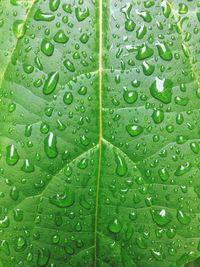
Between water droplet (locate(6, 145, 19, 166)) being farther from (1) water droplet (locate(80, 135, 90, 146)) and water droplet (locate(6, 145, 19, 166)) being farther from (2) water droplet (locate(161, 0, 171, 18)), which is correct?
(2) water droplet (locate(161, 0, 171, 18))

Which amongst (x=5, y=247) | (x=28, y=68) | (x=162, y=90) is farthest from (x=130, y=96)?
(x=5, y=247)

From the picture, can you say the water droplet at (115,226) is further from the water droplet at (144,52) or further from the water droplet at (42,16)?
the water droplet at (42,16)

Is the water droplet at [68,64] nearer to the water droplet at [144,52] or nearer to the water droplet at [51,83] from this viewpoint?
the water droplet at [51,83]

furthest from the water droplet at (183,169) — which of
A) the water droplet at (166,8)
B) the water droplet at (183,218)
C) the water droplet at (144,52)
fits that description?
the water droplet at (166,8)

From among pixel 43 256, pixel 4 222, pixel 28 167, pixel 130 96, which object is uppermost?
pixel 130 96

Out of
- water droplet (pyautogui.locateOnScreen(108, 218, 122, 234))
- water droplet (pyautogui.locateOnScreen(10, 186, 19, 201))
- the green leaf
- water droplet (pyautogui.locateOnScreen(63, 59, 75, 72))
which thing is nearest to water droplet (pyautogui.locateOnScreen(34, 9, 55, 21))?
the green leaf

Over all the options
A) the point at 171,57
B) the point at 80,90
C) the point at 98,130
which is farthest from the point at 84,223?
the point at 171,57

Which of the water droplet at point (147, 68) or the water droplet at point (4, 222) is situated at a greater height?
the water droplet at point (147, 68)

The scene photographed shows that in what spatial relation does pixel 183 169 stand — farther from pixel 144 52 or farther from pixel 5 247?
pixel 5 247

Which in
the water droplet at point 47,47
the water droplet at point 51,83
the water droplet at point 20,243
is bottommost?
the water droplet at point 20,243
